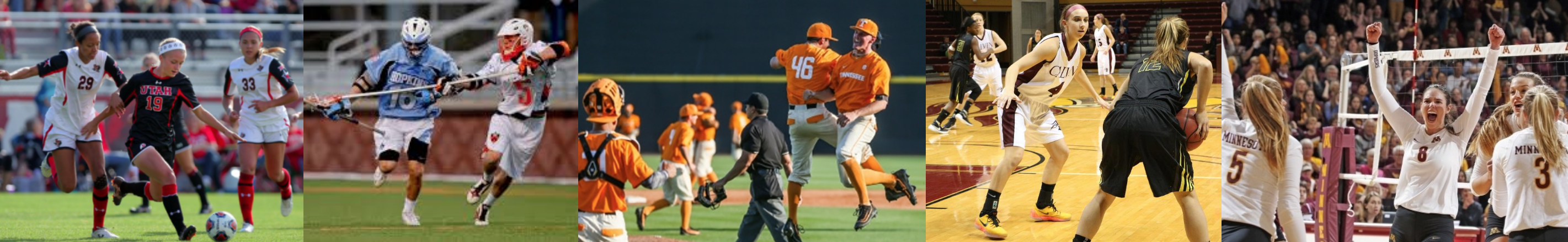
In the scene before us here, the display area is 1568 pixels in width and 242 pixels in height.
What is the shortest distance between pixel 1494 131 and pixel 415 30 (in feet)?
17.6

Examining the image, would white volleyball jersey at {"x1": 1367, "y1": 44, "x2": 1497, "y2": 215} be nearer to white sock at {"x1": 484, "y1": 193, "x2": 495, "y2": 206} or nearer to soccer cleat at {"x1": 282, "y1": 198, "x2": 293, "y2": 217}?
white sock at {"x1": 484, "y1": 193, "x2": 495, "y2": 206}

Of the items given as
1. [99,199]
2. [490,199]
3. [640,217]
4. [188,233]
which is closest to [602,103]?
[490,199]

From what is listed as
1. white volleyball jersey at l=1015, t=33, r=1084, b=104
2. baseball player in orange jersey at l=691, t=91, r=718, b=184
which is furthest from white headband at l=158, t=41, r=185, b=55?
white volleyball jersey at l=1015, t=33, r=1084, b=104

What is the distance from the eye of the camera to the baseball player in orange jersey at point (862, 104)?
17.2 ft

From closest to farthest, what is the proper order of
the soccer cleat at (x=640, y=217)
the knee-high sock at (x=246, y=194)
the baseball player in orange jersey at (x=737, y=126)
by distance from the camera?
1. the baseball player in orange jersey at (x=737, y=126)
2. the soccer cleat at (x=640, y=217)
3. the knee-high sock at (x=246, y=194)

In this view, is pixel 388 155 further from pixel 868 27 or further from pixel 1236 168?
pixel 1236 168

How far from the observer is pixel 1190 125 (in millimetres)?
4789

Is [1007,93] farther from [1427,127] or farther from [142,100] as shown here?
[142,100]

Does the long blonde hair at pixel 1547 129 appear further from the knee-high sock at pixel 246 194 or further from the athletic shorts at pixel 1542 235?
the knee-high sock at pixel 246 194

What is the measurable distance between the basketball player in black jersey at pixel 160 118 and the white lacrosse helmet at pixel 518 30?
106 inches

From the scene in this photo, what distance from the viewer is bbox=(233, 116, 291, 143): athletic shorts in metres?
8.06

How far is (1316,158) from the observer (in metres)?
7.88

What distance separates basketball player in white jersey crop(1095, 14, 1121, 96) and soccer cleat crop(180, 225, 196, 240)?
17.4ft

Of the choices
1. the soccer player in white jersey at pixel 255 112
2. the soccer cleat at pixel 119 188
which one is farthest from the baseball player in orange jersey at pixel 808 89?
the soccer cleat at pixel 119 188
